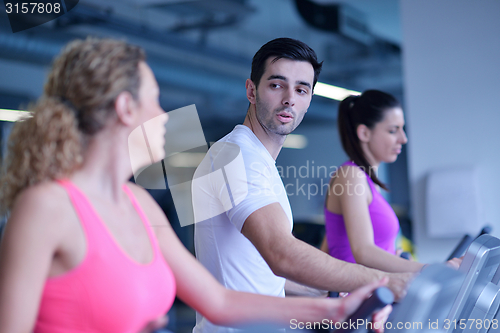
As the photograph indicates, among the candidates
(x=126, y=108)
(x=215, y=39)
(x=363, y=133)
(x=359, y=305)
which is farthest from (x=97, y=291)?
(x=215, y=39)

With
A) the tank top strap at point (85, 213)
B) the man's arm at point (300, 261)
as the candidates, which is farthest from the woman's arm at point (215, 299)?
the tank top strap at point (85, 213)

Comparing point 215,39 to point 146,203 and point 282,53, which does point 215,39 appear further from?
point 146,203

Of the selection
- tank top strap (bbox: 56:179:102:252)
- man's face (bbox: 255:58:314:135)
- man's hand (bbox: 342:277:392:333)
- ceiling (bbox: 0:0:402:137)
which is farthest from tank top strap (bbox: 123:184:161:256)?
ceiling (bbox: 0:0:402:137)

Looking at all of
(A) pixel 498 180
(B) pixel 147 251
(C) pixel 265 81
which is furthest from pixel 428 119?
(B) pixel 147 251

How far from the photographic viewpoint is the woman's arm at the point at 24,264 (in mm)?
791

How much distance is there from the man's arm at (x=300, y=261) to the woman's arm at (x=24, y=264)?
0.62 meters

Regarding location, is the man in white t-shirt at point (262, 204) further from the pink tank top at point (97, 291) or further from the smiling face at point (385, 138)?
the smiling face at point (385, 138)

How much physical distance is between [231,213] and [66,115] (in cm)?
62

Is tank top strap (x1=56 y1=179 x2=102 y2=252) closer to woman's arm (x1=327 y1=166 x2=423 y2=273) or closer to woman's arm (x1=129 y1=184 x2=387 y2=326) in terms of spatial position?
woman's arm (x1=129 y1=184 x2=387 y2=326)

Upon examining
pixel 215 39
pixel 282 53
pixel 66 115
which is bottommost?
pixel 66 115

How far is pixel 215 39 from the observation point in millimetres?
7102

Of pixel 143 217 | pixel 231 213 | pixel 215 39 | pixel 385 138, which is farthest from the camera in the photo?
pixel 215 39

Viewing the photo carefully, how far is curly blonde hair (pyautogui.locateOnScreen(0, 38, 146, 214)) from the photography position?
0.87 metres

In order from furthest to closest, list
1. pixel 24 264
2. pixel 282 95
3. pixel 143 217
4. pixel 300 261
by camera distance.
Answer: pixel 282 95 → pixel 300 261 → pixel 143 217 → pixel 24 264
